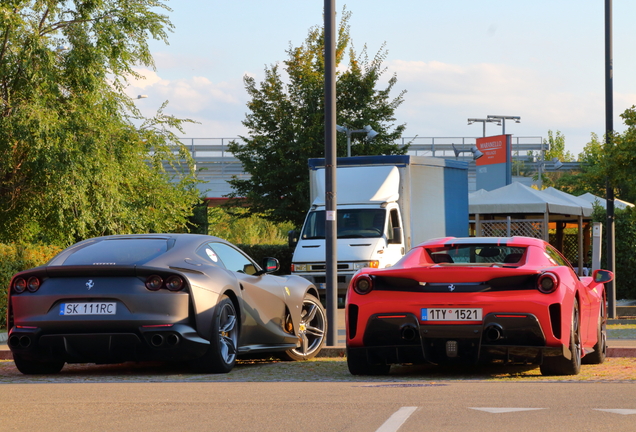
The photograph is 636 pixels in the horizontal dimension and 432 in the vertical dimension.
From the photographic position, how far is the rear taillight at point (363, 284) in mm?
8680

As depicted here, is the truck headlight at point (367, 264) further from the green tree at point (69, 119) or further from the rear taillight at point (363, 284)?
the rear taillight at point (363, 284)

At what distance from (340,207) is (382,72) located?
672 inches

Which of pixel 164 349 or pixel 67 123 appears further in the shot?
pixel 67 123

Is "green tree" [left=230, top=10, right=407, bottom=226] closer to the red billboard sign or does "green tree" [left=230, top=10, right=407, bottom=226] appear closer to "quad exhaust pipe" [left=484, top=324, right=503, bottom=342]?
the red billboard sign

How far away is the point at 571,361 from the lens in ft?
28.1

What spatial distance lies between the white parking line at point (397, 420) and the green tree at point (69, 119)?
14.0 meters

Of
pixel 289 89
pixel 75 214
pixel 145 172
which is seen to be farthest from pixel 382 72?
pixel 75 214

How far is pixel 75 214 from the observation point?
808 inches

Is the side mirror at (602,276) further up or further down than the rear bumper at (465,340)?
further up

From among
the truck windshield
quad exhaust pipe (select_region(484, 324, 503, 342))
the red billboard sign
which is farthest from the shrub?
quad exhaust pipe (select_region(484, 324, 503, 342))

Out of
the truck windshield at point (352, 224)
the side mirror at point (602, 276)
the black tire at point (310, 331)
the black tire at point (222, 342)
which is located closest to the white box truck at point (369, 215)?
the truck windshield at point (352, 224)

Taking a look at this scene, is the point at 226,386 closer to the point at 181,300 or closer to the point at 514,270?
the point at 181,300

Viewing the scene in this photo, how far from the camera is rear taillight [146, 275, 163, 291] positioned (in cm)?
873

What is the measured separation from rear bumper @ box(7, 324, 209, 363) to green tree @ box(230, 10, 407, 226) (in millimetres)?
26324
